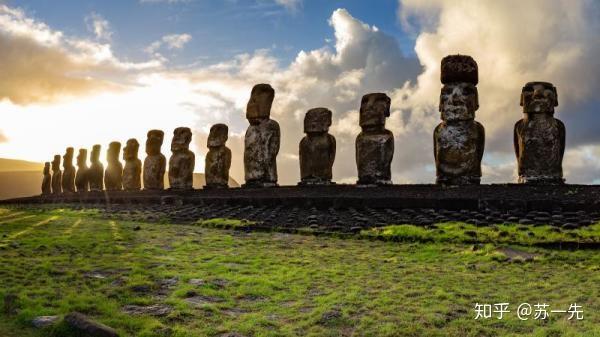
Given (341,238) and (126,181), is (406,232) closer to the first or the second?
(341,238)

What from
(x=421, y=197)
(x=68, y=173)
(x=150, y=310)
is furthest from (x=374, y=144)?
(x=68, y=173)

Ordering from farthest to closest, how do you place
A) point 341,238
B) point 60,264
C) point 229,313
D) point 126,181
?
point 126,181 < point 341,238 < point 60,264 < point 229,313

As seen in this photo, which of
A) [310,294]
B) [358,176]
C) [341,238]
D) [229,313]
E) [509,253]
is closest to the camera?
[229,313]

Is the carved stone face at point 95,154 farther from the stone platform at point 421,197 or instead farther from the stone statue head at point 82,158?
the stone platform at point 421,197

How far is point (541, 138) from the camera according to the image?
14180 mm

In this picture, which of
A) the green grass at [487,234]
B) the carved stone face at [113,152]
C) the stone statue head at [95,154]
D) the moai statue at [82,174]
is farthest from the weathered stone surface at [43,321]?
the moai statue at [82,174]

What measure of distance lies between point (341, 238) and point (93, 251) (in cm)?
419

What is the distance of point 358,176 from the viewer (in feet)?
55.0

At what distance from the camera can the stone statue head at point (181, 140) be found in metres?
23.6

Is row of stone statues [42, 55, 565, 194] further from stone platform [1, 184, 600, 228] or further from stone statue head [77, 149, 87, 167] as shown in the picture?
stone statue head [77, 149, 87, 167]

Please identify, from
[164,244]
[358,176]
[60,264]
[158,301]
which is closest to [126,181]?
[358,176]

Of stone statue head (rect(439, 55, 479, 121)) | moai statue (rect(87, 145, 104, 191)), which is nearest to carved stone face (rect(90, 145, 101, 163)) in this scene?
moai statue (rect(87, 145, 104, 191))

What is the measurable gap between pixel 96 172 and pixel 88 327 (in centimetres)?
3087

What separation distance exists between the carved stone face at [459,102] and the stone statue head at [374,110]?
205 cm
